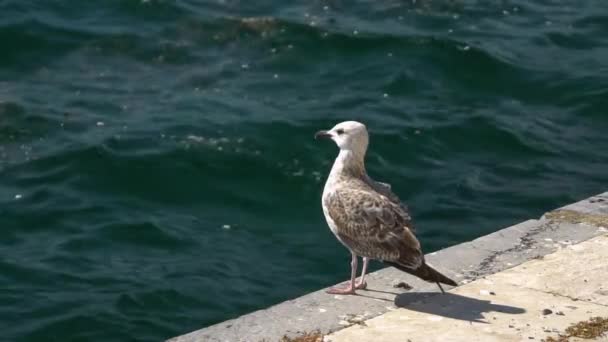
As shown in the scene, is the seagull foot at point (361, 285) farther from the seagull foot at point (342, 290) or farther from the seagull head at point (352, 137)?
the seagull head at point (352, 137)

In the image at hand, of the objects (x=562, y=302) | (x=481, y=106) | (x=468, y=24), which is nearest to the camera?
(x=562, y=302)

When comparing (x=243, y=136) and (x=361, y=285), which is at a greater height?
(x=361, y=285)

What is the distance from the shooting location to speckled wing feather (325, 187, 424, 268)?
7.90 meters

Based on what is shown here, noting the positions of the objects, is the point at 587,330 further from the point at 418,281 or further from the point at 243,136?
the point at 243,136

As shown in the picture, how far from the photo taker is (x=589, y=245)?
28.3ft

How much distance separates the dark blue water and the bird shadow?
167 inches

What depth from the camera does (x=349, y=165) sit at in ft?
27.6

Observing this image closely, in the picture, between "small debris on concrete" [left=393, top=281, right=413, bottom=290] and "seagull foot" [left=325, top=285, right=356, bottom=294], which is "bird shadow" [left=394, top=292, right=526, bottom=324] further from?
"seagull foot" [left=325, top=285, right=356, bottom=294]

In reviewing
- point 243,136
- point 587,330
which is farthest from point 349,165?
point 243,136

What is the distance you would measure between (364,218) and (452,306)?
798 mm

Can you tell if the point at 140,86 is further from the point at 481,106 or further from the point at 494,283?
the point at 494,283

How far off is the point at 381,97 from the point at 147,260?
612cm

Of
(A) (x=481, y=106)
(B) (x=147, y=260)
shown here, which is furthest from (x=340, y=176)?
(A) (x=481, y=106)

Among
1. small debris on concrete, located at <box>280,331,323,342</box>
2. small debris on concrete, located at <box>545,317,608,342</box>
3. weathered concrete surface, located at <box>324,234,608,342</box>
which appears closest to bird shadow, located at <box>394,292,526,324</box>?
weathered concrete surface, located at <box>324,234,608,342</box>
